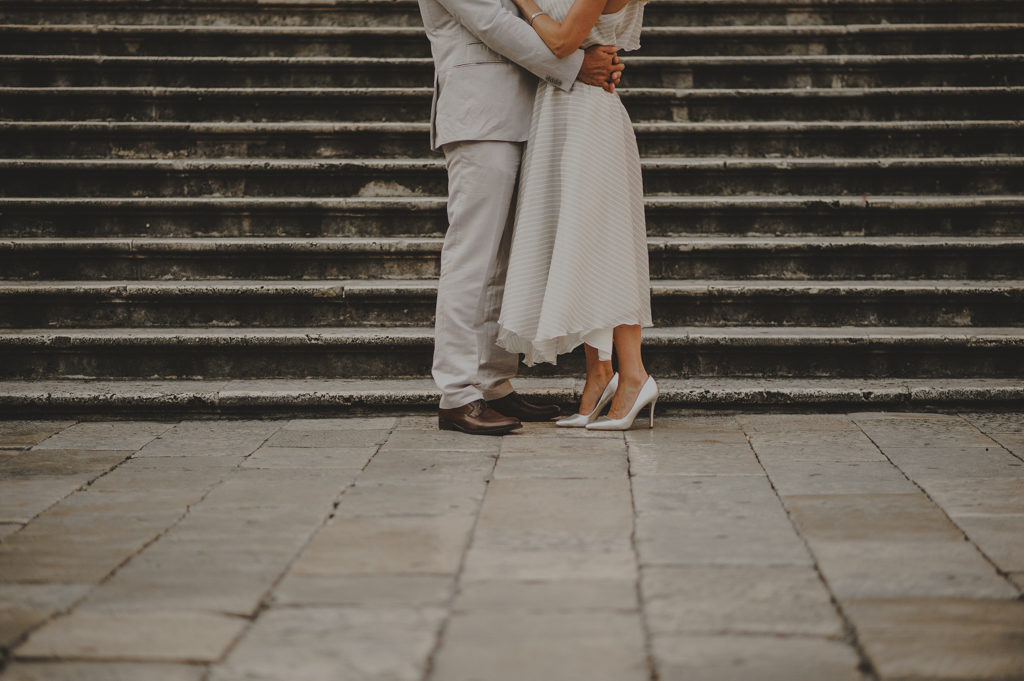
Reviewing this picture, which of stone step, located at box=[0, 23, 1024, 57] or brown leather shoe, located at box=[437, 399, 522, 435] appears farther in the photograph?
stone step, located at box=[0, 23, 1024, 57]

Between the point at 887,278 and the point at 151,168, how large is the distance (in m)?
3.22

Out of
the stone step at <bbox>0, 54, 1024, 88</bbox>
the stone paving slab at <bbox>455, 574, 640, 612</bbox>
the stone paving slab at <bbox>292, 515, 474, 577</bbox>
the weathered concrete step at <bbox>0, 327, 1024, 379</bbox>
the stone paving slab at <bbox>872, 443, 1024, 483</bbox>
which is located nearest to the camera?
the stone paving slab at <bbox>455, 574, 640, 612</bbox>

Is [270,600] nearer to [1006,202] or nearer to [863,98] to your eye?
[1006,202]

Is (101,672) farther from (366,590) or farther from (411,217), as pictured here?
(411,217)

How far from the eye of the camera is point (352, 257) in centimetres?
460

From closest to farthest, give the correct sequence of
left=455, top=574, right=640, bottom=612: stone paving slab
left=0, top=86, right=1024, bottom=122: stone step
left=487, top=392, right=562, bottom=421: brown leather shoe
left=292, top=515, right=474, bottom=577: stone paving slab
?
left=455, top=574, right=640, bottom=612: stone paving slab < left=292, top=515, right=474, bottom=577: stone paving slab < left=487, top=392, right=562, bottom=421: brown leather shoe < left=0, top=86, right=1024, bottom=122: stone step

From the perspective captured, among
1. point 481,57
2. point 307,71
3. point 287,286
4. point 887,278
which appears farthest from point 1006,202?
point 307,71

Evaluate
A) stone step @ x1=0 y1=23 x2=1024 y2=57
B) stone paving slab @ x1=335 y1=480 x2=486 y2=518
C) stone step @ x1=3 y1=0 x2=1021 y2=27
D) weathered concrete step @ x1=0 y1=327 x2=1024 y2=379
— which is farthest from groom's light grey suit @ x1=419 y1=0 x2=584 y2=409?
stone step @ x1=3 y1=0 x2=1021 y2=27

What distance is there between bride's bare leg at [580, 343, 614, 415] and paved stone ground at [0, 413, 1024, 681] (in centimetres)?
21

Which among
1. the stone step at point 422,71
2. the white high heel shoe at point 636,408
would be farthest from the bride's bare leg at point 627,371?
the stone step at point 422,71

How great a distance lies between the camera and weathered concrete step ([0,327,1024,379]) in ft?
13.4

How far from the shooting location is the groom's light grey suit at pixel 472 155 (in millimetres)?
3518

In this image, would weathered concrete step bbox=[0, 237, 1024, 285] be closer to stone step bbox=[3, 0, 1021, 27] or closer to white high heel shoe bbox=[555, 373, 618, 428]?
white high heel shoe bbox=[555, 373, 618, 428]

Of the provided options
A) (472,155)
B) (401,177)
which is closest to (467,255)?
(472,155)
